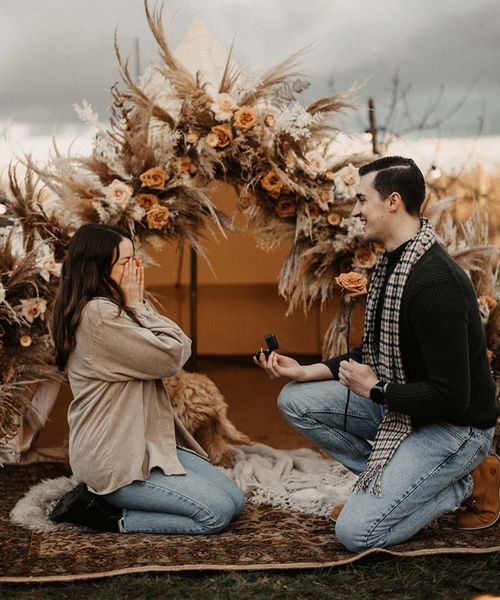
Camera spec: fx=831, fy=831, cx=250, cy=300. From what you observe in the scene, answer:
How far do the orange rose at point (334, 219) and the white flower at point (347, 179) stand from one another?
11 centimetres

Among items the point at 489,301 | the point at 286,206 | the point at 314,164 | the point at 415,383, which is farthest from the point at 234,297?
the point at 415,383

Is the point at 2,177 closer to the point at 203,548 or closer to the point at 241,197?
the point at 241,197

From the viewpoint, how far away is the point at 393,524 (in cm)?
256

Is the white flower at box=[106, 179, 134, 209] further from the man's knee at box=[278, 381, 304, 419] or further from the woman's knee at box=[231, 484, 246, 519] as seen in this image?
the woman's knee at box=[231, 484, 246, 519]

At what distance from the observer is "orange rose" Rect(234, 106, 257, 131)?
349 cm

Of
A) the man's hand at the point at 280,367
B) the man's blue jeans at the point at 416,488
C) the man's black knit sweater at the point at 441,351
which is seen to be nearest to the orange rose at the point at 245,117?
the man's hand at the point at 280,367

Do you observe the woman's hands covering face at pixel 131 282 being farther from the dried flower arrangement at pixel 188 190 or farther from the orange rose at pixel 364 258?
the orange rose at pixel 364 258

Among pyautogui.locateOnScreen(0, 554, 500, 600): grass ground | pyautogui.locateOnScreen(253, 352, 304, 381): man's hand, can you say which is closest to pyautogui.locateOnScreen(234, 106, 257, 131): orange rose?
pyautogui.locateOnScreen(253, 352, 304, 381): man's hand

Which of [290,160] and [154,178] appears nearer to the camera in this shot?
[154,178]

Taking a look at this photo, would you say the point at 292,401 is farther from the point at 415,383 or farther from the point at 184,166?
the point at 184,166

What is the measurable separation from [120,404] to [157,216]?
102cm

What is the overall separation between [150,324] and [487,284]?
166 cm

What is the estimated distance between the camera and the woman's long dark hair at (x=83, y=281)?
2.75m

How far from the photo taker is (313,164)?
3.60 meters
